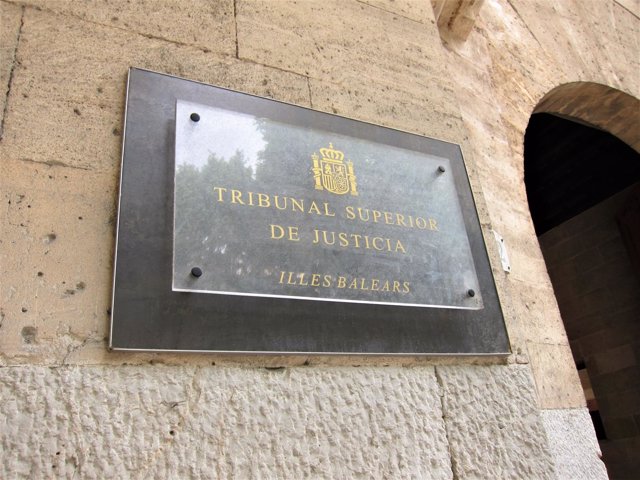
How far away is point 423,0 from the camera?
2385 millimetres

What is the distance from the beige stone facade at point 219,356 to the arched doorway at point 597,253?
3318mm

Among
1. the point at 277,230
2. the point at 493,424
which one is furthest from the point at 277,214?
the point at 493,424

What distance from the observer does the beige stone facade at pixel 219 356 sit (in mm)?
1122

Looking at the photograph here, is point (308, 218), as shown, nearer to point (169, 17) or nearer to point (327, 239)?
point (327, 239)

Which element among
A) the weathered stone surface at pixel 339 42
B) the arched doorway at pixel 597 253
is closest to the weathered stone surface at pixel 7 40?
the weathered stone surface at pixel 339 42

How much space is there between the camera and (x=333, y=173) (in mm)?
1654

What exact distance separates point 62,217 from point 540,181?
18.0 ft

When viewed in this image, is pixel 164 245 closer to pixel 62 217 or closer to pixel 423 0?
pixel 62 217

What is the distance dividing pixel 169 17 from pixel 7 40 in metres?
0.47

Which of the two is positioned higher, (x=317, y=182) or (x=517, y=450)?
(x=317, y=182)

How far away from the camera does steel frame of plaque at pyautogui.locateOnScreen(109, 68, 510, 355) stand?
4.18 feet

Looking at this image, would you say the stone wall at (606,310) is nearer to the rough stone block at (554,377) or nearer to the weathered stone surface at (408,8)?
the rough stone block at (554,377)

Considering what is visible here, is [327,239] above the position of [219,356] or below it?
above

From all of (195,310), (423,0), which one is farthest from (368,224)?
(423,0)
